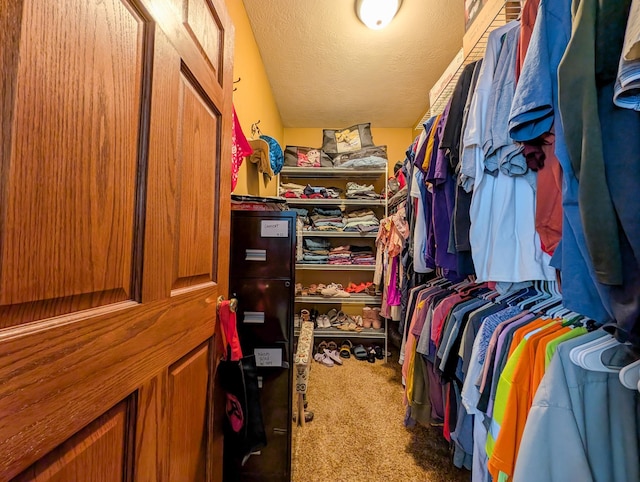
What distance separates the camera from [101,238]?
42cm

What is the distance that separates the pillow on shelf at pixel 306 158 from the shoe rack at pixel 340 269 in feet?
0.16

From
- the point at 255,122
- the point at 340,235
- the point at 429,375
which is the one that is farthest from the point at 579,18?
the point at 340,235

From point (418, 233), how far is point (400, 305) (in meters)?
0.99

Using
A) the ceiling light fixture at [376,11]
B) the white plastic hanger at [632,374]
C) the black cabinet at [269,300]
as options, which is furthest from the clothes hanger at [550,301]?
the ceiling light fixture at [376,11]

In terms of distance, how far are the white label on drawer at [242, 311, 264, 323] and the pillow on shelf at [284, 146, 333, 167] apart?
6.17 feet

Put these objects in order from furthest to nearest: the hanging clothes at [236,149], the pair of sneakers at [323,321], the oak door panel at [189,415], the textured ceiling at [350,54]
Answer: the pair of sneakers at [323,321], the textured ceiling at [350,54], the hanging clothes at [236,149], the oak door panel at [189,415]

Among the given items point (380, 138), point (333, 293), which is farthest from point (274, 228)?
point (380, 138)

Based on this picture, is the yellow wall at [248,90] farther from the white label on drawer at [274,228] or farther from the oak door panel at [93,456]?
the oak door panel at [93,456]

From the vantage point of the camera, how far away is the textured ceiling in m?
1.68

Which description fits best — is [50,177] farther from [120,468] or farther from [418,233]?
[418,233]

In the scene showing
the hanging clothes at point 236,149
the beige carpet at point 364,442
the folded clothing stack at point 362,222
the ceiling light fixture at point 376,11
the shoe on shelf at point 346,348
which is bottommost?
the beige carpet at point 364,442

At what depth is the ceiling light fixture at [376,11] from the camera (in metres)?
1.57

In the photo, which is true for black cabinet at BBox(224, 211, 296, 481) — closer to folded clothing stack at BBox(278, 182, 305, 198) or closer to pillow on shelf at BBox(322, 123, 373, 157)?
folded clothing stack at BBox(278, 182, 305, 198)

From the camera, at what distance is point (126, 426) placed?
470mm
